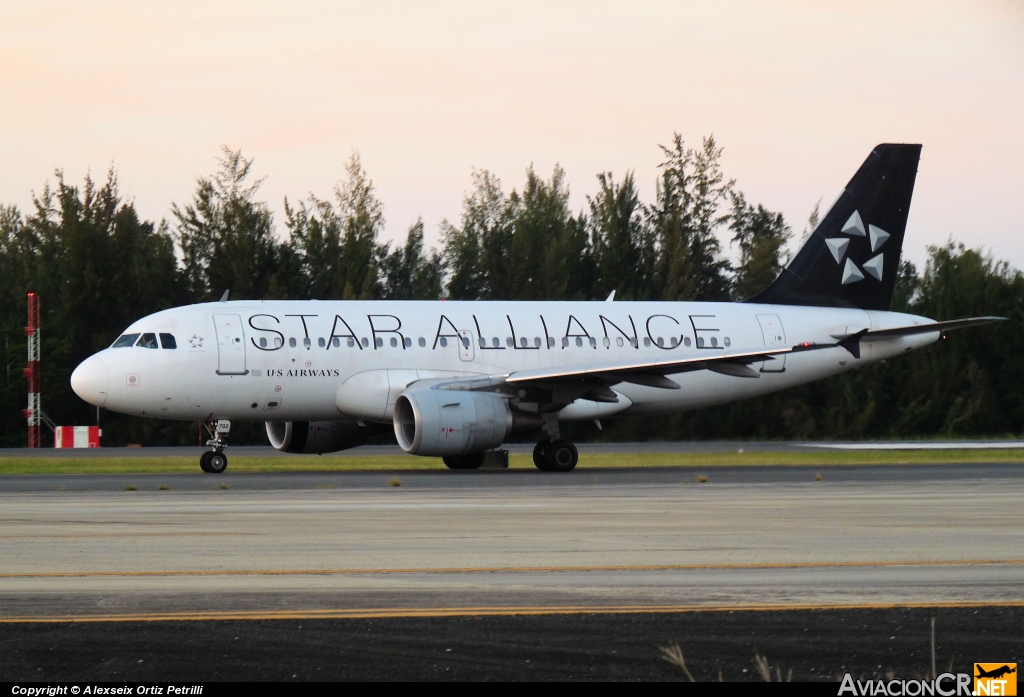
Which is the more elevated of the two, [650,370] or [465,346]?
[465,346]

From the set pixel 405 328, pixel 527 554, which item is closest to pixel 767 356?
pixel 405 328

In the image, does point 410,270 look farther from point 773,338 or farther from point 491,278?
point 773,338

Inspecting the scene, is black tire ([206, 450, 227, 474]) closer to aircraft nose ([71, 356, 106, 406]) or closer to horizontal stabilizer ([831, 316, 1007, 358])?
aircraft nose ([71, 356, 106, 406])

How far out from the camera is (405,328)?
2991cm

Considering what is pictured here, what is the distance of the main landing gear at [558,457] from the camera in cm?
2848

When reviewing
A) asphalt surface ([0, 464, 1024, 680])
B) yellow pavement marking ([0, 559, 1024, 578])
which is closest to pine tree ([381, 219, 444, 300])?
asphalt surface ([0, 464, 1024, 680])

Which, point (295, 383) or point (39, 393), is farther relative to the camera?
point (39, 393)

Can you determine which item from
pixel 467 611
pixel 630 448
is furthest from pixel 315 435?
pixel 467 611

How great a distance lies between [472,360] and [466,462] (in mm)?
2145

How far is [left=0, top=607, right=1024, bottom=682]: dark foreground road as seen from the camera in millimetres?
7164

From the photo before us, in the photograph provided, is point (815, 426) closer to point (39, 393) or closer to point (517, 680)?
point (39, 393)

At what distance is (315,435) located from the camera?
3083cm

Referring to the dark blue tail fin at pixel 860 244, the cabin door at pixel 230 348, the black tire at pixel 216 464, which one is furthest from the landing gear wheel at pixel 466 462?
the dark blue tail fin at pixel 860 244

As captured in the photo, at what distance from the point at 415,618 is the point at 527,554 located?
12.3 feet
